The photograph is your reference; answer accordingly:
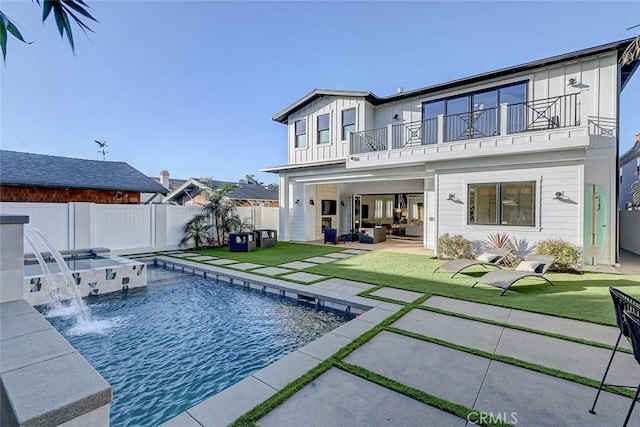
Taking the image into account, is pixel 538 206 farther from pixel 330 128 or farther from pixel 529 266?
pixel 330 128

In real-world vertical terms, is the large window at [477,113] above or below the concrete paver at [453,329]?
above

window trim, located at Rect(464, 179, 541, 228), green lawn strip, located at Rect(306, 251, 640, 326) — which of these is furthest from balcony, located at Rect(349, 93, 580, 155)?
green lawn strip, located at Rect(306, 251, 640, 326)

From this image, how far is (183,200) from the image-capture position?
1037 inches

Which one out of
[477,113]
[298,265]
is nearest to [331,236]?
[298,265]

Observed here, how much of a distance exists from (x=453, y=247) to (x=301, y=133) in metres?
9.68

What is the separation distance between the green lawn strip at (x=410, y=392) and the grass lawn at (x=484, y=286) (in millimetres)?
3598

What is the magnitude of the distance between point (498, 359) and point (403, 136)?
10.3 metres

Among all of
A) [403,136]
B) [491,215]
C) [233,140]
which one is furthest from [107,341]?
[233,140]

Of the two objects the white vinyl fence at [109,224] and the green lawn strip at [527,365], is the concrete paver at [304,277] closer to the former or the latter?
the green lawn strip at [527,365]

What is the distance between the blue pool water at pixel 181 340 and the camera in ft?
10.6

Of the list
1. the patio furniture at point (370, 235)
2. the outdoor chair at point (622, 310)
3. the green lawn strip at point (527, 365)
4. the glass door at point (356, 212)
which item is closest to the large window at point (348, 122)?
the glass door at point (356, 212)

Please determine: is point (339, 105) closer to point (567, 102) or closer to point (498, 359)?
point (567, 102)

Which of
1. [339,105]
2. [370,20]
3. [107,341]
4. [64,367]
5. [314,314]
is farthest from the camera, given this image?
[339,105]

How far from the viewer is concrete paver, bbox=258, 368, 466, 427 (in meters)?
2.41
